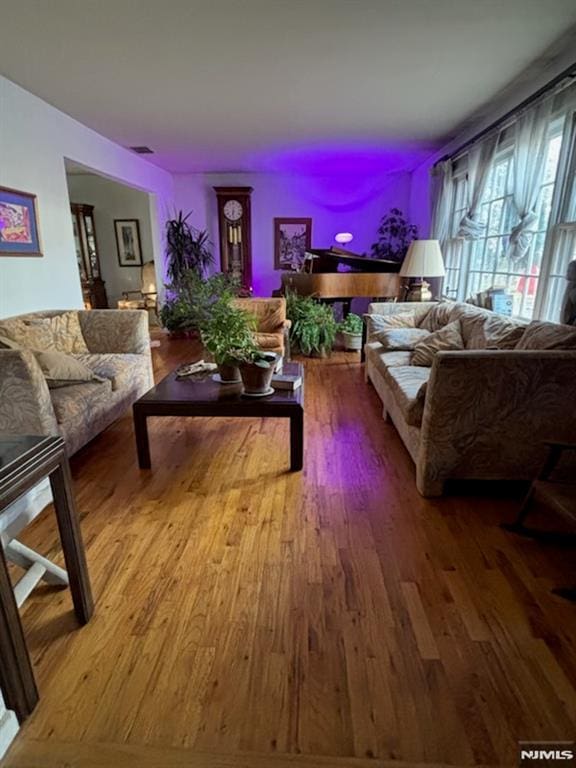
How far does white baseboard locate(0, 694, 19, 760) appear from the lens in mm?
1071

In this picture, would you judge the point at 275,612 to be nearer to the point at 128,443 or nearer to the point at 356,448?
the point at 356,448

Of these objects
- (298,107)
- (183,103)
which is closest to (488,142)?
(298,107)

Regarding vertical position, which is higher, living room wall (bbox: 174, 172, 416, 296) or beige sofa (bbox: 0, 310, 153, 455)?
living room wall (bbox: 174, 172, 416, 296)

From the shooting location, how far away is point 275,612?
1.52 meters

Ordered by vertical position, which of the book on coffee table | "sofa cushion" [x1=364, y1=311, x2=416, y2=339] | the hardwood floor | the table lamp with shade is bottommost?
the hardwood floor

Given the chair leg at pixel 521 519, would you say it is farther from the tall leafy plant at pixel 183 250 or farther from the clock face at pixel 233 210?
the clock face at pixel 233 210

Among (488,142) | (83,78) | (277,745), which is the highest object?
(83,78)

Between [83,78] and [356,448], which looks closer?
[356,448]

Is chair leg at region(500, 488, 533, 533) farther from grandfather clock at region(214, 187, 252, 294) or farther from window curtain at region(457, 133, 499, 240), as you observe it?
grandfather clock at region(214, 187, 252, 294)

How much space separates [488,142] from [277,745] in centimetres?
455

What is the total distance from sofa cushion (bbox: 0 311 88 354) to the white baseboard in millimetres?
2140

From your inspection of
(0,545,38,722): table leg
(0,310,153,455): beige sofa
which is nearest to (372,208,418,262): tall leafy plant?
(0,310,153,455): beige sofa

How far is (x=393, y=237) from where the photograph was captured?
6832 mm

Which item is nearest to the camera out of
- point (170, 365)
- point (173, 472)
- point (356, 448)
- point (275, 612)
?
point (275, 612)
